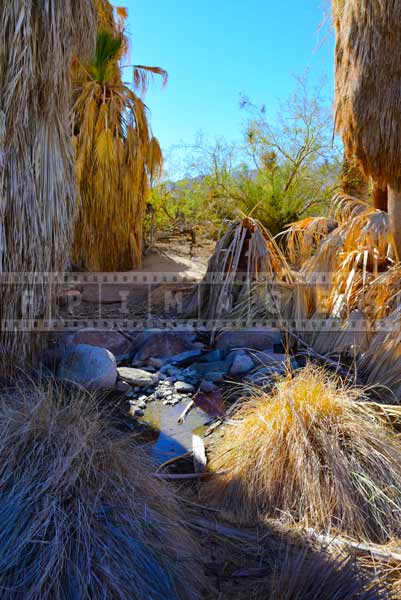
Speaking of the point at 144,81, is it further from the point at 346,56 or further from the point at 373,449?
the point at 373,449

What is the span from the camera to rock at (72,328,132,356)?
5.30 metres

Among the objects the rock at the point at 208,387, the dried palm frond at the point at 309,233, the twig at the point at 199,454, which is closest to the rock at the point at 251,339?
the rock at the point at 208,387

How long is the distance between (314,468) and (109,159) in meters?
6.28

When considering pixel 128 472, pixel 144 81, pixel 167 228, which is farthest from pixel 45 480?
pixel 167 228

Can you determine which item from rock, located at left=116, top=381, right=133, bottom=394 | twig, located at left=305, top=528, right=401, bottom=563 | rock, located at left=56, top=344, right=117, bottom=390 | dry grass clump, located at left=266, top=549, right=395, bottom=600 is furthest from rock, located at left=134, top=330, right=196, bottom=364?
dry grass clump, located at left=266, top=549, right=395, bottom=600

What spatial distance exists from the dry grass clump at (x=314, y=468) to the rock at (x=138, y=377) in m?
1.65

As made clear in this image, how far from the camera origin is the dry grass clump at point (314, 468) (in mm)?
2455

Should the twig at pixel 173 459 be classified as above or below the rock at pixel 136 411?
below

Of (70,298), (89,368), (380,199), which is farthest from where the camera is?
(70,298)

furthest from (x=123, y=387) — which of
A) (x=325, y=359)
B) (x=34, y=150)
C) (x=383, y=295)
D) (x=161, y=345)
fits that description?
(x=383, y=295)

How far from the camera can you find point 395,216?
17.7 ft

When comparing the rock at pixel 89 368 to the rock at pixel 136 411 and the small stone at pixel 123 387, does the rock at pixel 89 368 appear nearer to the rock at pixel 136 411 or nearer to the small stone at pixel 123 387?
the small stone at pixel 123 387

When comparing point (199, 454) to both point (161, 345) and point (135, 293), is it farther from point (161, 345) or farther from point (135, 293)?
point (135, 293)

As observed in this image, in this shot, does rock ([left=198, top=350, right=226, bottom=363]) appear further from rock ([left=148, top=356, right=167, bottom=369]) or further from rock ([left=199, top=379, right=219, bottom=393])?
rock ([left=199, top=379, right=219, bottom=393])
